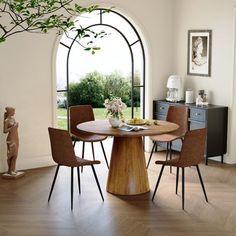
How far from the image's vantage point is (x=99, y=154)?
6.95 metres

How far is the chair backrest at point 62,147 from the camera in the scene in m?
4.35

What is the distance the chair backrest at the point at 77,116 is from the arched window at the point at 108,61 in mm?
584

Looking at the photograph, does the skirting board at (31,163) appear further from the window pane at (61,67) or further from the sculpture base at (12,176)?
the window pane at (61,67)

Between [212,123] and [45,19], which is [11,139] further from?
[45,19]

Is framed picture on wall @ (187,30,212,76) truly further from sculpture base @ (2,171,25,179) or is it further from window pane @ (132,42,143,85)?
sculpture base @ (2,171,25,179)

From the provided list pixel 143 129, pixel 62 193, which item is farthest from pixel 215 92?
pixel 62 193

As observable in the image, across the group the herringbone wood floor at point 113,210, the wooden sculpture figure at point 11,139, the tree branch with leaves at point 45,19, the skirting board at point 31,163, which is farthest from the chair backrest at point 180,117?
the tree branch with leaves at point 45,19

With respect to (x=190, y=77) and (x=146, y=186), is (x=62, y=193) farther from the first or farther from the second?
(x=190, y=77)

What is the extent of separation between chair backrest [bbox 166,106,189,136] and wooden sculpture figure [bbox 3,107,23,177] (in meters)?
2.15

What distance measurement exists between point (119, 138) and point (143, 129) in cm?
34

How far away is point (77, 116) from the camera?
601 centimetres

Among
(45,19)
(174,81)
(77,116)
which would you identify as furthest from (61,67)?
(45,19)

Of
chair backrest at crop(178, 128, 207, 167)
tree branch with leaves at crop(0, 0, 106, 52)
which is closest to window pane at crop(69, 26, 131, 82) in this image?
chair backrest at crop(178, 128, 207, 167)

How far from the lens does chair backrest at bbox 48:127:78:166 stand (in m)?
4.35
